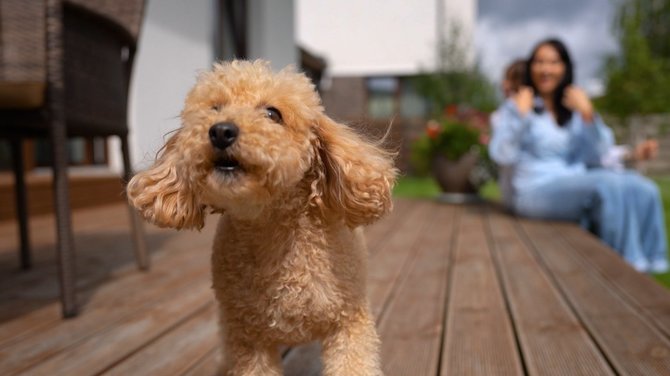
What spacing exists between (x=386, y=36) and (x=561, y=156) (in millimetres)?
10961

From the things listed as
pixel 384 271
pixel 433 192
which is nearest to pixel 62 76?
pixel 384 271

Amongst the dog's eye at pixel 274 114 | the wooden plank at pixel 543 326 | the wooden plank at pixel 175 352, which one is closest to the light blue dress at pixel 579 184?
the wooden plank at pixel 543 326

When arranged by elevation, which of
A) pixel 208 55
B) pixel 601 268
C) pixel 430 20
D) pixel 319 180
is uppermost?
pixel 430 20

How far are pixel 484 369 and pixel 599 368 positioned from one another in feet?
0.88

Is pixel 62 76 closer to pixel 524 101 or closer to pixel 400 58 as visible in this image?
pixel 524 101

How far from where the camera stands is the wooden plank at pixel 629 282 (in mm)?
1679

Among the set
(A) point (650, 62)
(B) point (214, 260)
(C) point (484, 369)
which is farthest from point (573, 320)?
(A) point (650, 62)

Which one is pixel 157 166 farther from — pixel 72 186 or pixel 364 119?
pixel 72 186

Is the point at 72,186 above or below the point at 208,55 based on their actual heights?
below

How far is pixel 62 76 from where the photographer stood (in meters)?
1.65

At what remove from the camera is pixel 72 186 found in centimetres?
419

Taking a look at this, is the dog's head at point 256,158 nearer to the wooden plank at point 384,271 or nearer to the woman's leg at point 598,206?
the wooden plank at point 384,271

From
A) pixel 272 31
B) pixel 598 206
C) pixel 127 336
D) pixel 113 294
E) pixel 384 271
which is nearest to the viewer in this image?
pixel 127 336

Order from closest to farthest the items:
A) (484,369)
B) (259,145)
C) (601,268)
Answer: (259,145) → (484,369) → (601,268)
